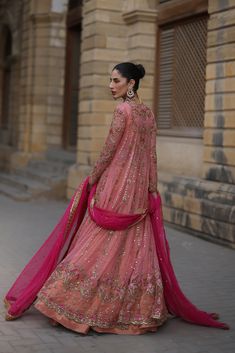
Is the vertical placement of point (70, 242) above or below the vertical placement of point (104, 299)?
above

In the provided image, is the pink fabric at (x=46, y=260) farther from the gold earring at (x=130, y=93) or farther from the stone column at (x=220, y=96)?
the stone column at (x=220, y=96)

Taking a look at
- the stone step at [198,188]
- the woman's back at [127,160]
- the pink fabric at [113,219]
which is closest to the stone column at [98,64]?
the stone step at [198,188]

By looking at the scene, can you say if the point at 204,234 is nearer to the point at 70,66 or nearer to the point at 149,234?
the point at 149,234

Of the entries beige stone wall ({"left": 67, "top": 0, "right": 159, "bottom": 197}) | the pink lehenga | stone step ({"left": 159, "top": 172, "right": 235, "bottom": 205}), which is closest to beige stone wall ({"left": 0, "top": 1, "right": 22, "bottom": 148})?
beige stone wall ({"left": 67, "top": 0, "right": 159, "bottom": 197})

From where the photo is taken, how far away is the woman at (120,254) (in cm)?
464

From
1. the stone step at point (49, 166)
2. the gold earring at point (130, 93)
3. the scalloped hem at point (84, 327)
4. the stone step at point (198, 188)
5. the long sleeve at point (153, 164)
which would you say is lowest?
the scalloped hem at point (84, 327)

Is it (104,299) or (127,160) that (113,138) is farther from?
(104,299)

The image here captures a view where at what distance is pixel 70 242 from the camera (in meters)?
5.05

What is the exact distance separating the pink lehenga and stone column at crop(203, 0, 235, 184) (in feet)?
13.9

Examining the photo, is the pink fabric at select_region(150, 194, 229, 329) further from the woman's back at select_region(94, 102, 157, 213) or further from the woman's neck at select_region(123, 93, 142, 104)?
the woman's neck at select_region(123, 93, 142, 104)

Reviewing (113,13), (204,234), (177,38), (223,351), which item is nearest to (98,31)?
(113,13)

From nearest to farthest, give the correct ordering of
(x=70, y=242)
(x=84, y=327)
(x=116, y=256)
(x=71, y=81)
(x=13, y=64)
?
(x=84, y=327), (x=116, y=256), (x=70, y=242), (x=71, y=81), (x=13, y=64)

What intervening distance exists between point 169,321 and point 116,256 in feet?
2.58

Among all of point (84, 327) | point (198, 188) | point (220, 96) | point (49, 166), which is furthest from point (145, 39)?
point (84, 327)
